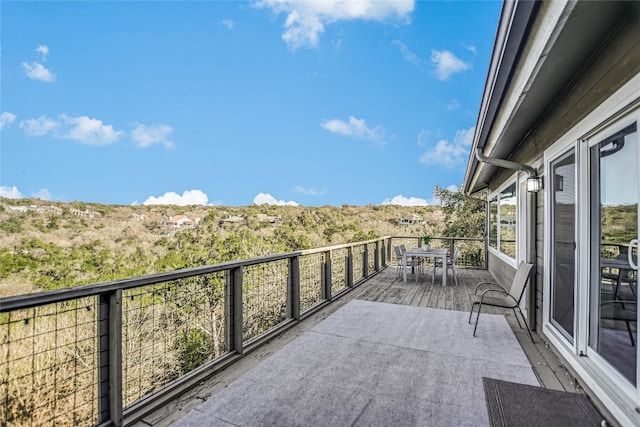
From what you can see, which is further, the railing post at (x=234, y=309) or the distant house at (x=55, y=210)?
the distant house at (x=55, y=210)

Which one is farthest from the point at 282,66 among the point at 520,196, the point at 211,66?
the point at 520,196

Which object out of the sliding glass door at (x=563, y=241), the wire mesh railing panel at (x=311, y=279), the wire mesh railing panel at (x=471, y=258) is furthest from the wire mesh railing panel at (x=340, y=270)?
the wire mesh railing panel at (x=471, y=258)

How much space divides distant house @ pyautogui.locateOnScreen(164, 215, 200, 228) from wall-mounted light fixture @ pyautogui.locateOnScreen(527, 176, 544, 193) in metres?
18.5

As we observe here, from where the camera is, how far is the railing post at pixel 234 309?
Result: 117 inches

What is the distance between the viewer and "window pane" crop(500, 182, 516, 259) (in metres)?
5.58

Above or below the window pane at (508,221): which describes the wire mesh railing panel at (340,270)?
below

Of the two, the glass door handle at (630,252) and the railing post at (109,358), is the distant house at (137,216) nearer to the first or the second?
the railing post at (109,358)

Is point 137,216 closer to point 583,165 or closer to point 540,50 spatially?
point 583,165

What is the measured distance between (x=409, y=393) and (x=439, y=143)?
97.0 feet

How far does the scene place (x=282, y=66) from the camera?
21.4 metres

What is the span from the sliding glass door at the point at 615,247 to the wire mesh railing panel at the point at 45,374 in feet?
10.6

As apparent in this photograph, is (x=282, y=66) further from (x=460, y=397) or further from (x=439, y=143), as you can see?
(x=460, y=397)

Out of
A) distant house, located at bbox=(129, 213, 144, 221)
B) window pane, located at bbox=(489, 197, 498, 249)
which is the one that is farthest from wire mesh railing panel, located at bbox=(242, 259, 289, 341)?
distant house, located at bbox=(129, 213, 144, 221)

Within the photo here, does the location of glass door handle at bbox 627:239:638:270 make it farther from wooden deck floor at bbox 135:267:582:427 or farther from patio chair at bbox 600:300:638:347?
wooden deck floor at bbox 135:267:582:427
